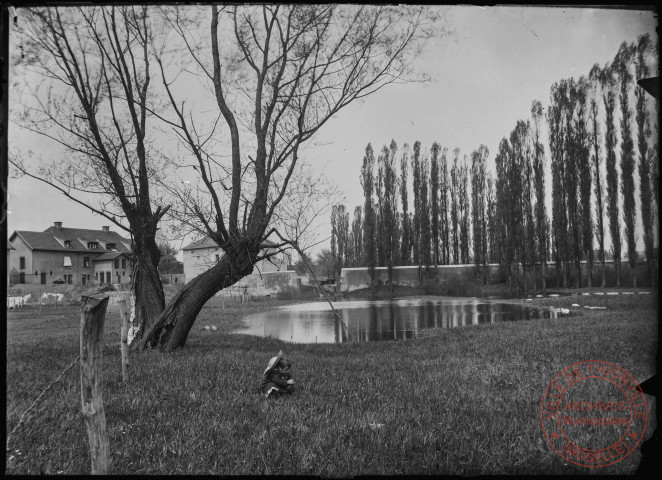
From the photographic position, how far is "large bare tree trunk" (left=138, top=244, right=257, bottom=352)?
253 inches

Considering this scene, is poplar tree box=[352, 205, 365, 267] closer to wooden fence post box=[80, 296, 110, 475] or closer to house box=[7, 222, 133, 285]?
house box=[7, 222, 133, 285]

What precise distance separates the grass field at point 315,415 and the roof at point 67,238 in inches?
22.4

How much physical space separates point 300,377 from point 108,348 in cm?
367

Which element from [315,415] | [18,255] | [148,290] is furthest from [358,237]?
[18,255]

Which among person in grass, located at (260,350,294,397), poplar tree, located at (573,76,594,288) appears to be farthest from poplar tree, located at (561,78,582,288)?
person in grass, located at (260,350,294,397)

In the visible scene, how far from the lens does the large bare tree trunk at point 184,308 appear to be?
6414 mm

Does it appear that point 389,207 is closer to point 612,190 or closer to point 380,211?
point 380,211

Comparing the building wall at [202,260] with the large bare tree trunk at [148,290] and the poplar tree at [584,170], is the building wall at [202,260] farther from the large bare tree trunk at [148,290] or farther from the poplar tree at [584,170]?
the poplar tree at [584,170]

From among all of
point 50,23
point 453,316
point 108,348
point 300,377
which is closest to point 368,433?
point 300,377

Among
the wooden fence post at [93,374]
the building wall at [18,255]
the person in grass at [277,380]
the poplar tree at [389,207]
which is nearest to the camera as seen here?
the wooden fence post at [93,374]

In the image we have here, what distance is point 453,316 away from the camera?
47.8 feet

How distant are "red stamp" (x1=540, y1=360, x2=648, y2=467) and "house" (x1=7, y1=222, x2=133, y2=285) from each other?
10.8 feet

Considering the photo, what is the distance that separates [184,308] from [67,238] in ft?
10.6

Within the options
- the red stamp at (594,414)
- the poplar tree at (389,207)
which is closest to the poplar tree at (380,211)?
the poplar tree at (389,207)
